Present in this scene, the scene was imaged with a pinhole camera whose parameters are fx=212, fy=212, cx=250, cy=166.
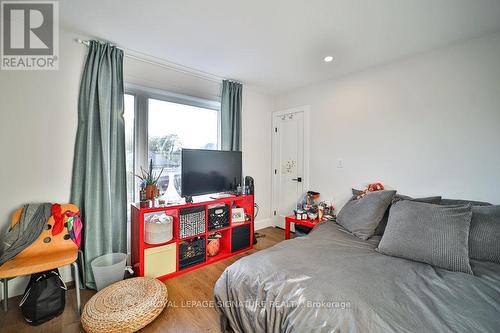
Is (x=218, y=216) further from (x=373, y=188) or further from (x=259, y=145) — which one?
(x=373, y=188)

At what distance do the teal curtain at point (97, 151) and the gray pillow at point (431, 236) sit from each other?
253 cm

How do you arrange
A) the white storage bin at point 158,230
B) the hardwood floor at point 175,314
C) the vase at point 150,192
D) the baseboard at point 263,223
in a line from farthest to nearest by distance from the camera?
1. the baseboard at point 263,223
2. the vase at point 150,192
3. the white storage bin at point 158,230
4. the hardwood floor at point 175,314

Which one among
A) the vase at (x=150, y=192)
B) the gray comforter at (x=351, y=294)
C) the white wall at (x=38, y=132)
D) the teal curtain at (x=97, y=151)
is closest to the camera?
the gray comforter at (x=351, y=294)

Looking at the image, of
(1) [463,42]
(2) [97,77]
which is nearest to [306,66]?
(1) [463,42]

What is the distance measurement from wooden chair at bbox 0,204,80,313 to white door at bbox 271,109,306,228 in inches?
112

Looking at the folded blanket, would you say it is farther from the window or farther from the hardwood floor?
the window

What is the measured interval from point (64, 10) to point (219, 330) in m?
2.81

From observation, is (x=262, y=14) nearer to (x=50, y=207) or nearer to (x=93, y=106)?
(x=93, y=106)

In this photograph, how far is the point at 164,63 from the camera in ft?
8.56

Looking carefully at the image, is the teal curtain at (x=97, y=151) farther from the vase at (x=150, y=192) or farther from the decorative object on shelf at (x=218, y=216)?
the decorative object on shelf at (x=218, y=216)

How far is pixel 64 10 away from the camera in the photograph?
175 centimetres

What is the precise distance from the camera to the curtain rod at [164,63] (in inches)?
92.9

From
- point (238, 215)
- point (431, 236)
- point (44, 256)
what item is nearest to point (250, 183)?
point (238, 215)

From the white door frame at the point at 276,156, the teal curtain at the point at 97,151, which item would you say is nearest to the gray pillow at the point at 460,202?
the white door frame at the point at 276,156
